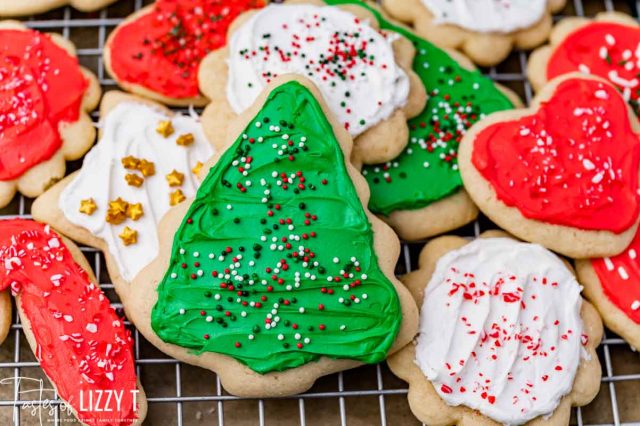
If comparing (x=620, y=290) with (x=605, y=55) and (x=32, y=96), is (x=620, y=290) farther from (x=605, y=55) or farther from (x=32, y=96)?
(x=32, y=96)

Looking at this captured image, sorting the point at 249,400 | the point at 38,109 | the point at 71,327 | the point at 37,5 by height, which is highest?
the point at 37,5

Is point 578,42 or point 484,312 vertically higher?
point 578,42

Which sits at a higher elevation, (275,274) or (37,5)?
(37,5)

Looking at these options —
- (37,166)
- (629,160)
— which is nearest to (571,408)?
(629,160)

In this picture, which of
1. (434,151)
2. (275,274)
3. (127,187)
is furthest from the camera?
(434,151)

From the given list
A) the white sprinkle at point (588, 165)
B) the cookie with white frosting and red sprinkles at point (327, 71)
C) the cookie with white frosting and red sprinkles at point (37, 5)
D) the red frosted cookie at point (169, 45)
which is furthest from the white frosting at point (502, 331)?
the cookie with white frosting and red sprinkles at point (37, 5)

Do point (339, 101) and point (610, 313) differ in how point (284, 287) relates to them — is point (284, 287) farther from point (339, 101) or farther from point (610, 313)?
point (610, 313)

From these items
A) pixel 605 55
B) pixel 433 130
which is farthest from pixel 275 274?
pixel 605 55
